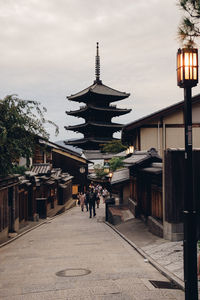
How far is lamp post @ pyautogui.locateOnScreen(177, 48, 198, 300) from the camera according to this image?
651 cm

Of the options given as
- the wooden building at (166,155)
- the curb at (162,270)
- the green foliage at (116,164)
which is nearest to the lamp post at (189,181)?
the curb at (162,270)

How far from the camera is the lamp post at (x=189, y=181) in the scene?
651cm

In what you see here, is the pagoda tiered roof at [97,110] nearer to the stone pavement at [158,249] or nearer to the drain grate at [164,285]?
the stone pavement at [158,249]

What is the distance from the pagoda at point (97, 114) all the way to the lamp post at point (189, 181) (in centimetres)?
5363

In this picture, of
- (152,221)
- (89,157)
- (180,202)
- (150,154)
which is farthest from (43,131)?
(89,157)

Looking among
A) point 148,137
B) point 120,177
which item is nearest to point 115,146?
point 120,177

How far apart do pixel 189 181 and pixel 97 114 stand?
56512 millimetres

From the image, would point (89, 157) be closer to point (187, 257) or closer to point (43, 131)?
point (43, 131)

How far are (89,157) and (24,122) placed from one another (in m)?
45.6

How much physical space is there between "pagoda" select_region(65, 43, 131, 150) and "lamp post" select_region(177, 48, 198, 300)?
5363 centimetres

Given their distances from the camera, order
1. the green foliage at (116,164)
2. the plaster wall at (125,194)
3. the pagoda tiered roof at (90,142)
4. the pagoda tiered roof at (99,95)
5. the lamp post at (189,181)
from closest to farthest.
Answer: the lamp post at (189,181) < the plaster wall at (125,194) < the green foliage at (116,164) < the pagoda tiered roof at (99,95) < the pagoda tiered roof at (90,142)

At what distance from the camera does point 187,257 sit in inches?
262

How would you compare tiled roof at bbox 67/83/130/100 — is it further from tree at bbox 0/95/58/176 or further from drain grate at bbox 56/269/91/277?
drain grate at bbox 56/269/91/277

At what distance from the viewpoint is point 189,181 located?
21.5 ft
